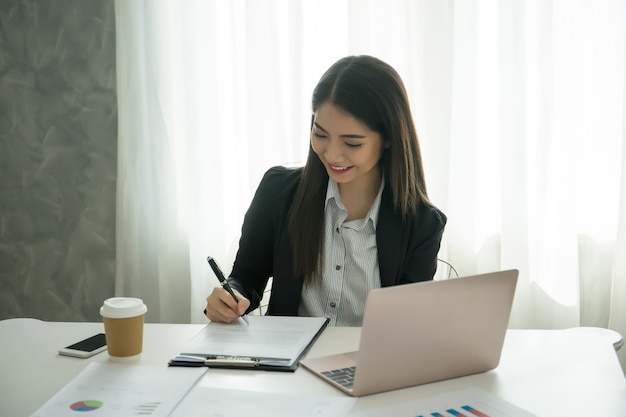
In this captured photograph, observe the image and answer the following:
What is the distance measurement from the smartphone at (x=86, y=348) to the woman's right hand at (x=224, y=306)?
0.78ft

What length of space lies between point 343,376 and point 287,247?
2.12 feet

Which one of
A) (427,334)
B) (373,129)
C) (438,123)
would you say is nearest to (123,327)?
(427,334)

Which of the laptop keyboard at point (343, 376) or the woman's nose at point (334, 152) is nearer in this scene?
the laptop keyboard at point (343, 376)

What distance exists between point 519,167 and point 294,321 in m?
1.29

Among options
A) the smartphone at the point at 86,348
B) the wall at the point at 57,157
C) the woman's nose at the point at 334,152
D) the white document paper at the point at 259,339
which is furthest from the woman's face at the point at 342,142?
the wall at the point at 57,157

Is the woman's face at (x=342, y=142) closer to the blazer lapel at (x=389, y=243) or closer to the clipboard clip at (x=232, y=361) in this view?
the blazer lapel at (x=389, y=243)

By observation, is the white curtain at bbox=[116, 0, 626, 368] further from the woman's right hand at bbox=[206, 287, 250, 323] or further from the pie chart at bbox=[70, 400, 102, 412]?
the pie chart at bbox=[70, 400, 102, 412]

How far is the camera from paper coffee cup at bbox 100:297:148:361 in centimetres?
140

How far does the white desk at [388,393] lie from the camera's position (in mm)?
1252

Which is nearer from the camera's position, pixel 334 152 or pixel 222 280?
pixel 222 280

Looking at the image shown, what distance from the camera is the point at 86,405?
3.99 feet

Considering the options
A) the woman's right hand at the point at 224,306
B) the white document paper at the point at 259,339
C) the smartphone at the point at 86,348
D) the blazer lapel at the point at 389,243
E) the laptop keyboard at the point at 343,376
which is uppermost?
the blazer lapel at the point at 389,243

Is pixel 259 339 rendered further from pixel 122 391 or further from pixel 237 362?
pixel 122 391

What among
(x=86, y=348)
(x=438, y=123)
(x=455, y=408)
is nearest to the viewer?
(x=455, y=408)
